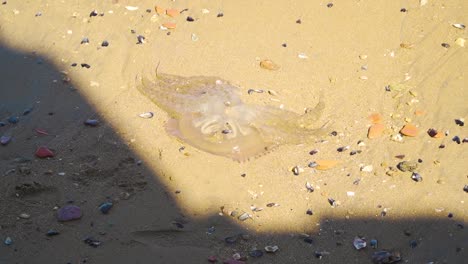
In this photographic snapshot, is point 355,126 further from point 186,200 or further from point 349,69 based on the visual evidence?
point 186,200

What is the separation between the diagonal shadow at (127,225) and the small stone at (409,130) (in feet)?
2.28

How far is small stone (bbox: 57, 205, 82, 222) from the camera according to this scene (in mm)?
3449

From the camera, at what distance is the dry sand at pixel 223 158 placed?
134 inches

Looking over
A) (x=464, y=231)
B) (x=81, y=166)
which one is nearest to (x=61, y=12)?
(x=81, y=166)

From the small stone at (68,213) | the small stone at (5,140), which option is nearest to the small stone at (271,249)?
the small stone at (68,213)

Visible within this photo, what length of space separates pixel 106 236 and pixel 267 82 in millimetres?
1679

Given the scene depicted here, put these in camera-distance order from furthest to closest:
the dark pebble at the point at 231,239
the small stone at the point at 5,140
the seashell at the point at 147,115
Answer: the seashell at the point at 147,115, the small stone at the point at 5,140, the dark pebble at the point at 231,239

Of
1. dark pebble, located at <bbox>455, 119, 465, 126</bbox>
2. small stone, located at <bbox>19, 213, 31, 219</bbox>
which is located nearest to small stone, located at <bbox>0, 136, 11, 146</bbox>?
small stone, located at <bbox>19, 213, 31, 219</bbox>

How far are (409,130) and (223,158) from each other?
117 cm

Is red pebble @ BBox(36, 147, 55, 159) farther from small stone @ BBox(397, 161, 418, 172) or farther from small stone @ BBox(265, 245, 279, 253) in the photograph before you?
small stone @ BBox(397, 161, 418, 172)

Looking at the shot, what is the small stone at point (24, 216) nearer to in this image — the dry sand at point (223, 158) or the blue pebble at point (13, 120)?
the dry sand at point (223, 158)

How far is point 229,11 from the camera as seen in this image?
5.07m

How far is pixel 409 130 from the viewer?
4.06 m

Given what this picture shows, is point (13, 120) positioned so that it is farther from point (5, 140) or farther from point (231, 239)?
point (231, 239)
